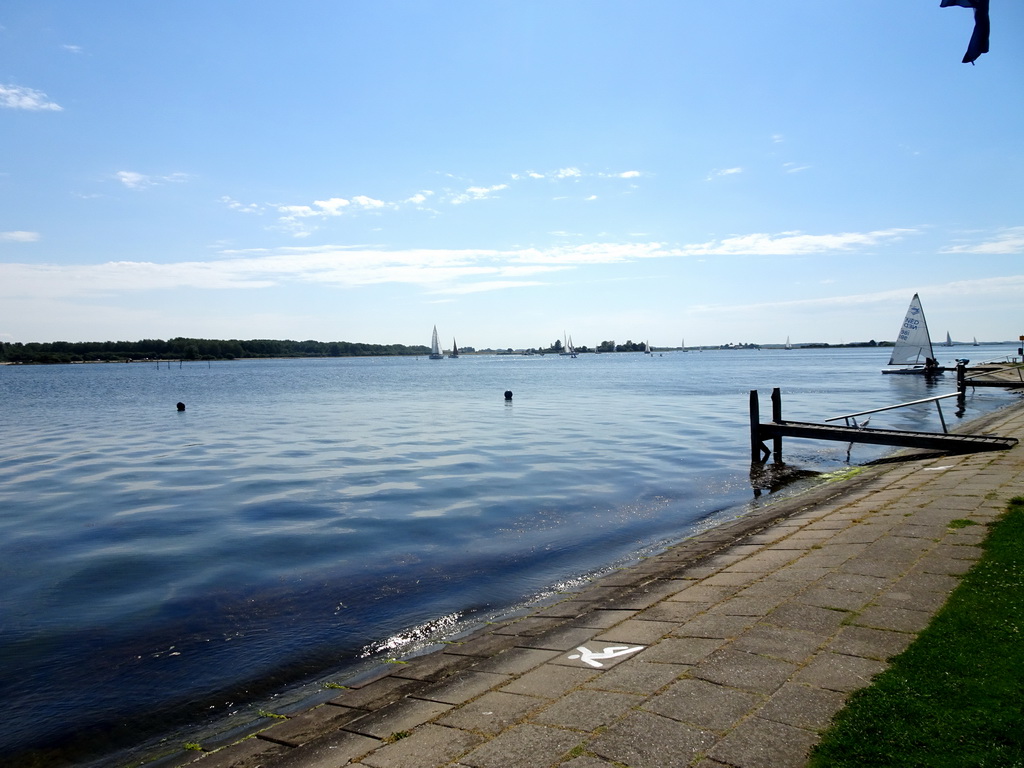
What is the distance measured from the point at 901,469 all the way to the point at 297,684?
46.1ft

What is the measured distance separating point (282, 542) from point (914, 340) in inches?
2616

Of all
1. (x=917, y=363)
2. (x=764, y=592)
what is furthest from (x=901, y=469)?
(x=917, y=363)

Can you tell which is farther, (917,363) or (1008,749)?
(917,363)

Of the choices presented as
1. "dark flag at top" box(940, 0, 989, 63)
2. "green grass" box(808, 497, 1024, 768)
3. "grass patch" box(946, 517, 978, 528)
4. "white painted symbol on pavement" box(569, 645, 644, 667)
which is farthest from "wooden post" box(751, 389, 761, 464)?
"white painted symbol on pavement" box(569, 645, 644, 667)

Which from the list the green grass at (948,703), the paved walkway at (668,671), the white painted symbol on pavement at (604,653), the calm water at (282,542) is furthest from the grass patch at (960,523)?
the white painted symbol on pavement at (604,653)

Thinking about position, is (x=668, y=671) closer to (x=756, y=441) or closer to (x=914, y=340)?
(x=756, y=441)

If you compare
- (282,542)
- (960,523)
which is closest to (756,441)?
(960,523)

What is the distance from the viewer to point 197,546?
12625 millimetres

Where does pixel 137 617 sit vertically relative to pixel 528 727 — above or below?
below

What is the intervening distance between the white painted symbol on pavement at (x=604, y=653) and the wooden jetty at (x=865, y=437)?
14.4 m

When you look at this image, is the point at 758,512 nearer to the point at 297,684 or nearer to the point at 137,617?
the point at 297,684

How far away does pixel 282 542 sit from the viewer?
41.8ft

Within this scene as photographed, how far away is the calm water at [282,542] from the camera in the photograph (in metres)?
7.39

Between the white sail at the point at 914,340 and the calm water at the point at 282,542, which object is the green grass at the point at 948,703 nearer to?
the calm water at the point at 282,542
